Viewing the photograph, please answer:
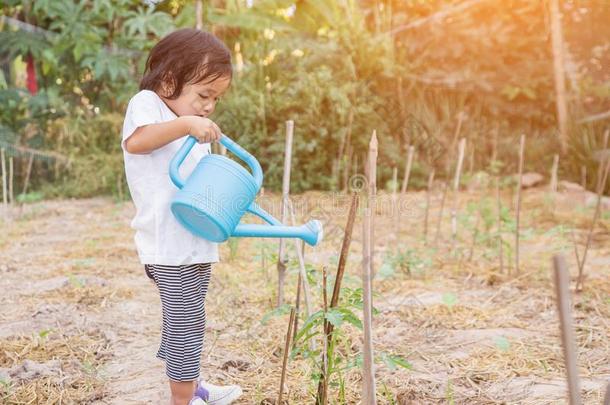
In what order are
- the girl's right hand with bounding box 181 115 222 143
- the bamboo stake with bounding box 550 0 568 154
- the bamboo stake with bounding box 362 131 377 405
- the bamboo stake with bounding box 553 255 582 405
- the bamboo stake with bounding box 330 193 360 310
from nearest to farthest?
the bamboo stake with bounding box 553 255 582 405 → the bamboo stake with bounding box 362 131 377 405 → the bamboo stake with bounding box 330 193 360 310 → the girl's right hand with bounding box 181 115 222 143 → the bamboo stake with bounding box 550 0 568 154

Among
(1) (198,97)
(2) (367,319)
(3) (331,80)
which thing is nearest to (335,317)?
(2) (367,319)

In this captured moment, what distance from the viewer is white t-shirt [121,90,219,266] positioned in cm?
171

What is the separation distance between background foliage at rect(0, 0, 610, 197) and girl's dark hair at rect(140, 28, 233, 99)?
14.8 ft

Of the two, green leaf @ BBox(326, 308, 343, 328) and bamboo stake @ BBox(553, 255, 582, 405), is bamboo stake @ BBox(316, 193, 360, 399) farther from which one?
bamboo stake @ BBox(553, 255, 582, 405)

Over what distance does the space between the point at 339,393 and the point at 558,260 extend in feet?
3.78

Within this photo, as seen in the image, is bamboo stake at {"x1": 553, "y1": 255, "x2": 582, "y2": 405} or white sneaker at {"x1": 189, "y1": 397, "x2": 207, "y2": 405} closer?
bamboo stake at {"x1": 553, "y1": 255, "x2": 582, "y2": 405}

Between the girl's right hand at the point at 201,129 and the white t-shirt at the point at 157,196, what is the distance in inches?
5.2

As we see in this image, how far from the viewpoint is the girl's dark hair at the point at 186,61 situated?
1717 mm

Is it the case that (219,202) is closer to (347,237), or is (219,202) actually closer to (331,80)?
(347,237)

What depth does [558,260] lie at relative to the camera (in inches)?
36.2

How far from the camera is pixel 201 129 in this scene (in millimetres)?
1583

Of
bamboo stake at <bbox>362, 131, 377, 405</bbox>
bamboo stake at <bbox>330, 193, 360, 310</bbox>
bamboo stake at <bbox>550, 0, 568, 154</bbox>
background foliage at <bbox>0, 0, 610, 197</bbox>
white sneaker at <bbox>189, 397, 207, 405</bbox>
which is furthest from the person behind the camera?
bamboo stake at <bbox>550, 0, 568, 154</bbox>

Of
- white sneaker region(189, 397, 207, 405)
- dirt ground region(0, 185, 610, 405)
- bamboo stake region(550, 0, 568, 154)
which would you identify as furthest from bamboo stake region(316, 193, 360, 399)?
bamboo stake region(550, 0, 568, 154)

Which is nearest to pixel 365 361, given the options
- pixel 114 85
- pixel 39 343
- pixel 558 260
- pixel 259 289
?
pixel 558 260
